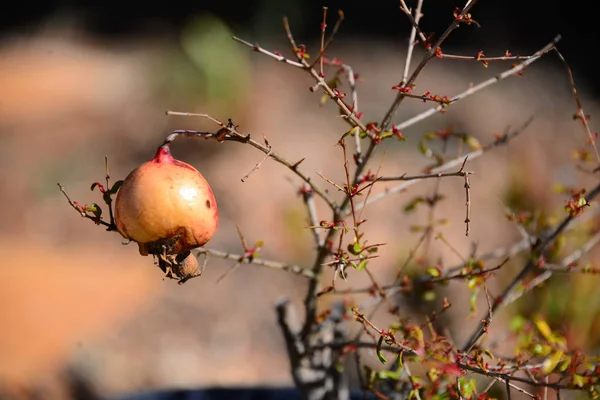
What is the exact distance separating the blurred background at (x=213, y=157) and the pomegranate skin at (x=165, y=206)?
105cm

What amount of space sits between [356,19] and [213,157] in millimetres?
1668

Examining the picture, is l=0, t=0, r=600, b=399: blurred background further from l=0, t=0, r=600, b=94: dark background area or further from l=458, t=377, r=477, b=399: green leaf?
l=458, t=377, r=477, b=399: green leaf

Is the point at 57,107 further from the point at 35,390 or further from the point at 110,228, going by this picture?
the point at 110,228

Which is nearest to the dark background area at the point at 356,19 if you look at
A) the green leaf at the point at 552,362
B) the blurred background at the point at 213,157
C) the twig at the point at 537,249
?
the blurred background at the point at 213,157

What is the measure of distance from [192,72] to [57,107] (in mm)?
950

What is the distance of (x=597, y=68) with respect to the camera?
387 cm

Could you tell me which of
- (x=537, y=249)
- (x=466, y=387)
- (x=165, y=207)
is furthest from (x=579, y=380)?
(x=165, y=207)

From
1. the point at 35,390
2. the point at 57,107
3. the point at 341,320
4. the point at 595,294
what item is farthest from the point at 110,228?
the point at 57,107

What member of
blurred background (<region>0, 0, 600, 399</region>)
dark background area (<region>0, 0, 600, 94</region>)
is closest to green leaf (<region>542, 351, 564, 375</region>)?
blurred background (<region>0, 0, 600, 399</region>)

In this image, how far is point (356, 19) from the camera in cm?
442

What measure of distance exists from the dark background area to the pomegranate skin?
3.31 metres

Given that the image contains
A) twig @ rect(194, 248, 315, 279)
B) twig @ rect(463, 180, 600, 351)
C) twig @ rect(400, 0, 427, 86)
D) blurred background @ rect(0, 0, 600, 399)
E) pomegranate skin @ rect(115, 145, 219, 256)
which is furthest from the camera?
blurred background @ rect(0, 0, 600, 399)

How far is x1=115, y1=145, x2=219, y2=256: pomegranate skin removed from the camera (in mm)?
693

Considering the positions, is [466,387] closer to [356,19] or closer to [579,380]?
[579,380]
